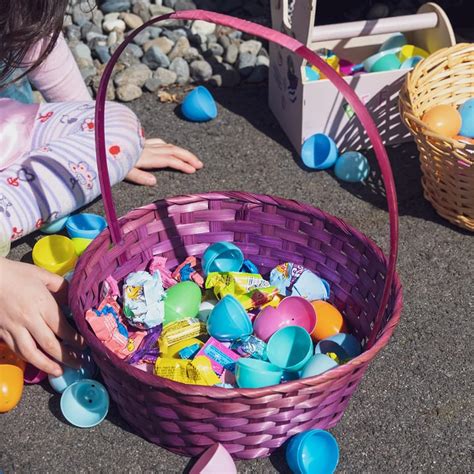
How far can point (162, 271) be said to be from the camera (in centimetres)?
141

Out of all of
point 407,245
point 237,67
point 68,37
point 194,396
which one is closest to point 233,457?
point 194,396

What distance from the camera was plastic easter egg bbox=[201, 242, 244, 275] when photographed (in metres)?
1.41

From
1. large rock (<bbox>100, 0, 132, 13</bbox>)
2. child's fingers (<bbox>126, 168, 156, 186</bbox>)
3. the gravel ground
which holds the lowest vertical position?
the gravel ground

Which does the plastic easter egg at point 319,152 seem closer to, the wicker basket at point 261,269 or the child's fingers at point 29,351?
the wicker basket at point 261,269

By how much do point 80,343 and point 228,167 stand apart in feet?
2.58

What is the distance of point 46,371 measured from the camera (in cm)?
118

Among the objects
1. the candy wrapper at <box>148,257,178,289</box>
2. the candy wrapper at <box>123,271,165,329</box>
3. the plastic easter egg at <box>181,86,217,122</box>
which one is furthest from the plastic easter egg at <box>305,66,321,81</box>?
the candy wrapper at <box>123,271,165,329</box>

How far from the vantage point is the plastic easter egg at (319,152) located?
178 cm

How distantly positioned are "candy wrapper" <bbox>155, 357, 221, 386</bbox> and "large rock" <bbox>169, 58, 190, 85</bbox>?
1.22 metres

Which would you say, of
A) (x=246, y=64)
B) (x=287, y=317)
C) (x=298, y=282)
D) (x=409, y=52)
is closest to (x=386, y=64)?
(x=409, y=52)

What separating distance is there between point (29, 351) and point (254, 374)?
36 centimetres

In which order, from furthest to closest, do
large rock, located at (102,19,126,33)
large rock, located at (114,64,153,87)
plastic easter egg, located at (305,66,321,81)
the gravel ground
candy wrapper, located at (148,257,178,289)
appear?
1. large rock, located at (102,19,126,33)
2. large rock, located at (114,64,153,87)
3. plastic easter egg, located at (305,66,321,81)
4. candy wrapper, located at (148,257,178,289)
5. the gravel ground

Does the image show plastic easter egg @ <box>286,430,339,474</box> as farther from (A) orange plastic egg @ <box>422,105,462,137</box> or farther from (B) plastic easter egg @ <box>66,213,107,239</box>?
(A) orange plastic egg @ <box>422,105,462,137</box>

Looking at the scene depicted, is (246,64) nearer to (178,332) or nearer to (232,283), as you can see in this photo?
(232,283)
